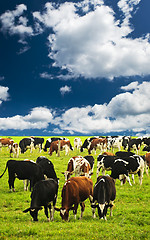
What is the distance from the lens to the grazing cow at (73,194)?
9986 millimetres

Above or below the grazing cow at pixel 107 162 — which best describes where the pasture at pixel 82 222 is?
below

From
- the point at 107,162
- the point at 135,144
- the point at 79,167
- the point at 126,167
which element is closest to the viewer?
the point at 79,167

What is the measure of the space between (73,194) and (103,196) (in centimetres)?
141

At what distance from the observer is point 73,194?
33.8 ft

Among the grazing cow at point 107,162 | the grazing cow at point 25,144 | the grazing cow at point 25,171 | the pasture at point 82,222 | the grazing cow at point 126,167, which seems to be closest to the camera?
the pasture at point 82,222

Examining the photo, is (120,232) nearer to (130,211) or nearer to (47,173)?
(130,211)

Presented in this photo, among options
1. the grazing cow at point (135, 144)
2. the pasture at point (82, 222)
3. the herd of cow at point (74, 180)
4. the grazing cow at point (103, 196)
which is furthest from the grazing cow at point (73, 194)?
the grazing cow at point (135, 144)

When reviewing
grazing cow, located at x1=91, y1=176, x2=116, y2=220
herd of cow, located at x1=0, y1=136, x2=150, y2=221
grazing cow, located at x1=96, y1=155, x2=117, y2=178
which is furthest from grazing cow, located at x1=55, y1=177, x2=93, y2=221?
grazing cow, located at x1=96, y1=155, x2=117, y2=178

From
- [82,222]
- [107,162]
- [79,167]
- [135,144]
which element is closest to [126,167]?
[107,162]

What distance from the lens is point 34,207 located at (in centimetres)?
970

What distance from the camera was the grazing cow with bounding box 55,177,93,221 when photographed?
32.8 feet

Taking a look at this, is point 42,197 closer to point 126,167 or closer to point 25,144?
Answer: point 126,167

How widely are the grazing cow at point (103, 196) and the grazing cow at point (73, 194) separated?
0.62m

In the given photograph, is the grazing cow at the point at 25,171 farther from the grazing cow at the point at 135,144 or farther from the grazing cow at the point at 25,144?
the grazing cow at the point at 135,144
